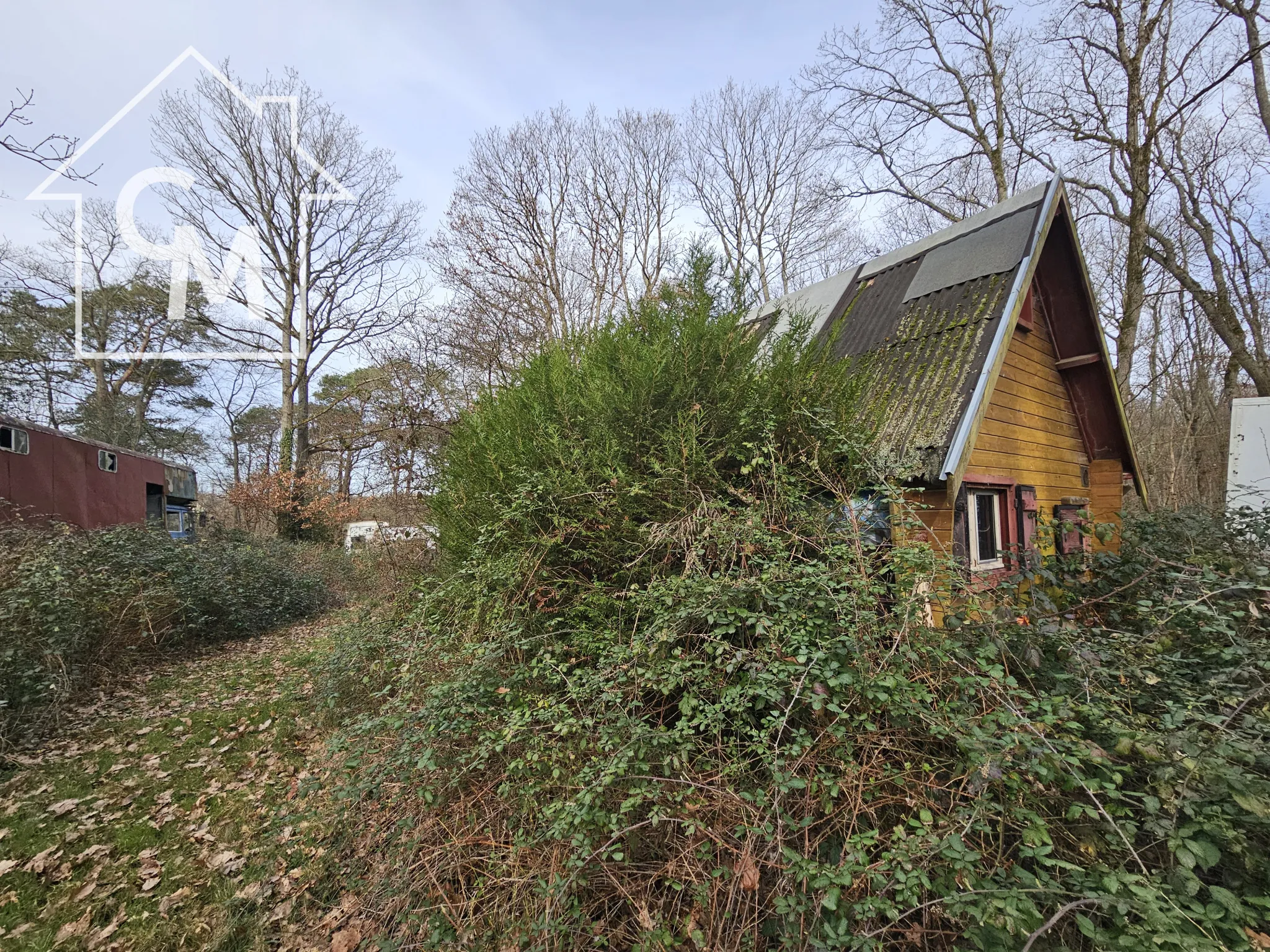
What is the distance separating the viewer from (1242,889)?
1986 mm

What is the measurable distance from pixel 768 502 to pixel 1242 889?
250 centimetres

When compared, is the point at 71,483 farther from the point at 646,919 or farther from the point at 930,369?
the point at 930,369

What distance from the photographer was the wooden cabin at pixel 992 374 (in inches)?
193

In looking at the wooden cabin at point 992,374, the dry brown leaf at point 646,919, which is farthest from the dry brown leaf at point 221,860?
the wooden cabin at point 992,374

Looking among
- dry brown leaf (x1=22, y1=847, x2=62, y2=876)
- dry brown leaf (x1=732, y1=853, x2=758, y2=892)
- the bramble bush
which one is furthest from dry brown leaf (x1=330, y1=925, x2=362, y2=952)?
dry brown leaf (x1=732, y1=853, x2=758, y2=892)

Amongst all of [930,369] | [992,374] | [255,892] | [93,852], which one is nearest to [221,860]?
[255,892]

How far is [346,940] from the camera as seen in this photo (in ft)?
9.00

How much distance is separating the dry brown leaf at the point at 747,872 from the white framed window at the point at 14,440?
1134 cm

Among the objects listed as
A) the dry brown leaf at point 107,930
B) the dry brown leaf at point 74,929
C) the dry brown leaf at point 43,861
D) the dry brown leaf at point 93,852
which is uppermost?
the dry brown leaf at point 43,861

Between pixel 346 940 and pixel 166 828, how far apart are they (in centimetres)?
187

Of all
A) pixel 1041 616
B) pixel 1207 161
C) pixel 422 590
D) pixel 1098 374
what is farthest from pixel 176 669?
pixel 1207 161

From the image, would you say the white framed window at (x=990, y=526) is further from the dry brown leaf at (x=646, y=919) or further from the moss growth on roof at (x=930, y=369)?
the dry brown leaf at (x=646, y=919)

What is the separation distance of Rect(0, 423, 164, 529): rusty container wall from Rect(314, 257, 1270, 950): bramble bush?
8.27 meters

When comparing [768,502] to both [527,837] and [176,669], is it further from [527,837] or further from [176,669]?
[176,669]
